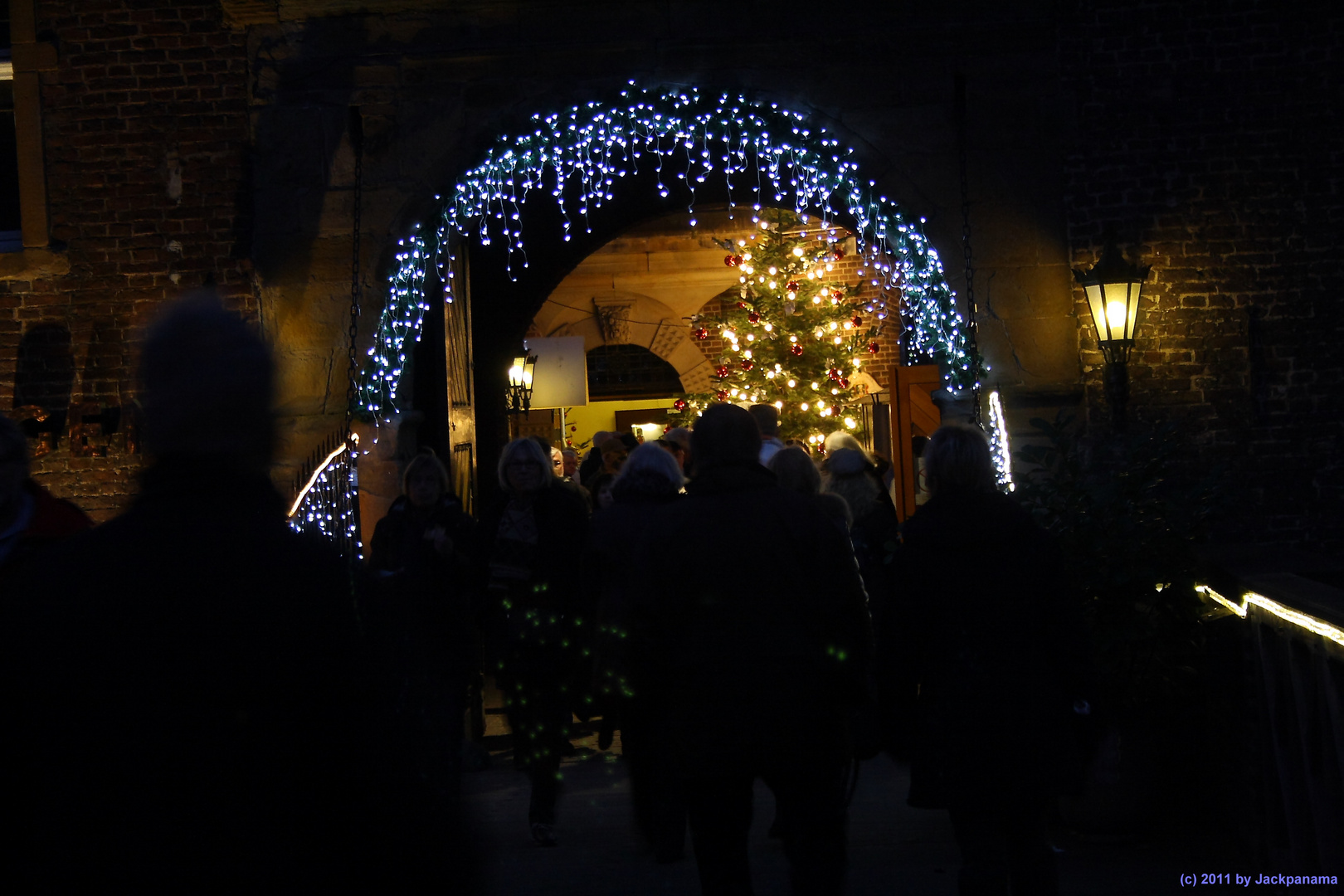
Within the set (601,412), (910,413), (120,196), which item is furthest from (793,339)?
(120,196)

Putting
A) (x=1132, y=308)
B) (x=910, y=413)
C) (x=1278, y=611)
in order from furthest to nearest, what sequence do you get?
1. (x=910, y=413)
2. (x=1132, y=308)
3. (x=1278, y=611)

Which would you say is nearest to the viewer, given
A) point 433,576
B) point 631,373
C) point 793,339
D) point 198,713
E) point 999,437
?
point 198,713

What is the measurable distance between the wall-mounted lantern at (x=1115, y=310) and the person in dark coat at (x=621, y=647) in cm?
380

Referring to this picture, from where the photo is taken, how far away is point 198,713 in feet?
4.22

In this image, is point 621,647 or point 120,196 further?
point 120,196

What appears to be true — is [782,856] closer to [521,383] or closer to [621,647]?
[621,647]

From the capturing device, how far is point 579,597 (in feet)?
16.8

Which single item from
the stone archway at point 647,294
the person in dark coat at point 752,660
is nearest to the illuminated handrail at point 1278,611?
the person in dark coat at point 752,660

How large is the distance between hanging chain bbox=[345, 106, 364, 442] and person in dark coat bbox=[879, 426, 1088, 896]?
5.18m

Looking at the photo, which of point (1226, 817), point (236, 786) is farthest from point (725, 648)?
point (1226, 817)

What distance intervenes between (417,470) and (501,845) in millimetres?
1726

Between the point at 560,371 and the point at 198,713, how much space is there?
12144 mm

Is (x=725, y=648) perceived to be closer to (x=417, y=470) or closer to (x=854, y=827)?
(x=854, y=827)

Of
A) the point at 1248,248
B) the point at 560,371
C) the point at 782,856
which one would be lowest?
the point at 782,856
